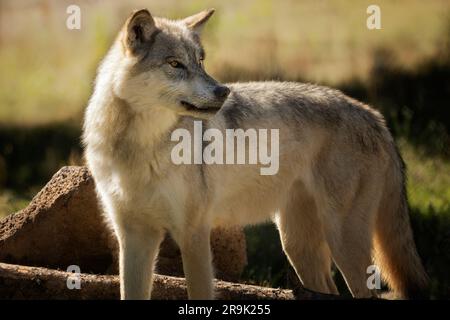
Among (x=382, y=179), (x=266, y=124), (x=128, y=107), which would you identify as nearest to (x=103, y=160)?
(x=128, y=107)

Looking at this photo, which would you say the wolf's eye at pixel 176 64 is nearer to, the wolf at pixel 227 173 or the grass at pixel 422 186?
the wolf at pixel 227 173

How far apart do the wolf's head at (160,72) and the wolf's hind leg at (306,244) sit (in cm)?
168

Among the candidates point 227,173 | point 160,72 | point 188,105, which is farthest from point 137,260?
point 160,72

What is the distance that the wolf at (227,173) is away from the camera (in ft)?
17.3

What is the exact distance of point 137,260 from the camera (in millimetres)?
5559

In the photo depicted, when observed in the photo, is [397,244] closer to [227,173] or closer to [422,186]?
[227,173]

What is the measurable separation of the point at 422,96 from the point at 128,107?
20.4 ft

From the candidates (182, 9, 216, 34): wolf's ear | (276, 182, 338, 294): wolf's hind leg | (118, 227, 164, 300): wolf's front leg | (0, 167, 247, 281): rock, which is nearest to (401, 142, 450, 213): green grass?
Answer: (276, 182, 338, 294): wolf's hind leg

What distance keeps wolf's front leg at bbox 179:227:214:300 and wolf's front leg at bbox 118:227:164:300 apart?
29 cm

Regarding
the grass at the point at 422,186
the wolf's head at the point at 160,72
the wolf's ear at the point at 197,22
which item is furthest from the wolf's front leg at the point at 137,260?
the grass at the point at 422,186

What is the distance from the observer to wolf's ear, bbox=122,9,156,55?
17.2ft

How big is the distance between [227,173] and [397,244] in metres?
1.59
